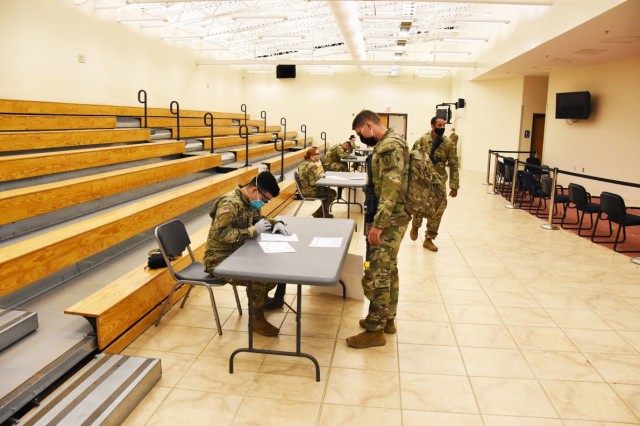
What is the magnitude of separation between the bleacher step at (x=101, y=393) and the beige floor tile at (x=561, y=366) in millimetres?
2393

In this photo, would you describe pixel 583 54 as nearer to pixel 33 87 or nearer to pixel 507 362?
pixel 507 362

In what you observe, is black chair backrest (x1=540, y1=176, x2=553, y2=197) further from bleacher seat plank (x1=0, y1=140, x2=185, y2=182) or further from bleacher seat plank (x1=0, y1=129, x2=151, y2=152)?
bleacher seat plank (x1=0, y1=129, x2=151, y2=152)

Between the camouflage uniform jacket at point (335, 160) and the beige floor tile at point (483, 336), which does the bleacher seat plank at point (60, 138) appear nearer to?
the camouflage uniform jacket at point (335, 160)

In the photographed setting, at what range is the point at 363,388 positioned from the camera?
279 centimetres

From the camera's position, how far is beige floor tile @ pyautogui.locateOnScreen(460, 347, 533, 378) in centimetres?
297

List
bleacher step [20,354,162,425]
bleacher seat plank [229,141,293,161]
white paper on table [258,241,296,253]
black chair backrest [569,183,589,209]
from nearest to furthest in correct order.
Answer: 1. bleacher step [20,354,162,425]
2. white paper on table [258,241,296,253]
3. black chair backrest [569,183,589,209]
4. bleacher seat plank [229,141,293,161]

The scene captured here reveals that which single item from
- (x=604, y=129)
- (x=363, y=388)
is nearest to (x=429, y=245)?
(x=363, y=388)

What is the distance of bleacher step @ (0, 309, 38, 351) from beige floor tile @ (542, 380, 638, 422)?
302cm

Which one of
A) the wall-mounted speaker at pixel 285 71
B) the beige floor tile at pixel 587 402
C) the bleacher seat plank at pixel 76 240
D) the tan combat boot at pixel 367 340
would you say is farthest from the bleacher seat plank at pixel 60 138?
the wall-mounted speaker at pixel 285 71

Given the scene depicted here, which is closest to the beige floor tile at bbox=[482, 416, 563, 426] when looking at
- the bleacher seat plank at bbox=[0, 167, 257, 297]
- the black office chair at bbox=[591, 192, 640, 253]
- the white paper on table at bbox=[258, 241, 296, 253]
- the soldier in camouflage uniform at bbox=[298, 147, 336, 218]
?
the white paper on table at bbox=[258, 241, 296, 253]

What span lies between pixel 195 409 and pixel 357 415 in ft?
2.89

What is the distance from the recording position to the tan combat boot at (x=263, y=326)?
3402 millimetres

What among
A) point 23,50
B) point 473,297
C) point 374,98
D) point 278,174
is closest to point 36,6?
point 23,50

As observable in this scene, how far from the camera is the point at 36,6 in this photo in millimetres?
7352
